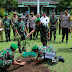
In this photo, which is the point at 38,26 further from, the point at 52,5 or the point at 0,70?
the point at 52,5

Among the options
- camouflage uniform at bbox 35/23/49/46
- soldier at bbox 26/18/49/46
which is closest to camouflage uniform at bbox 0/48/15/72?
soldier at bbox 26/18/49/46

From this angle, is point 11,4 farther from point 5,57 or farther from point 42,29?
point 5,57

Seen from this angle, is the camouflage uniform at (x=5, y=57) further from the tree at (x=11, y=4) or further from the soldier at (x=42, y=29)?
the tree at (x=11, y=4)

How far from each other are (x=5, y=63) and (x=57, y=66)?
6.13ft

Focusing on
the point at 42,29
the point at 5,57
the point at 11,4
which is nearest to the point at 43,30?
the point at 42,29

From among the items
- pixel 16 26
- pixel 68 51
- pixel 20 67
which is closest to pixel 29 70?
pixel 20 67

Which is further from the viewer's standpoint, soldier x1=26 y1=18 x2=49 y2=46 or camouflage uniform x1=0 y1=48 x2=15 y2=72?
soldier x1=26 y1=18 x2=49 y2=46

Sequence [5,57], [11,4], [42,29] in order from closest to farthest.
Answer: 1. [5,57]
2. [42,29]
3. [11,4]

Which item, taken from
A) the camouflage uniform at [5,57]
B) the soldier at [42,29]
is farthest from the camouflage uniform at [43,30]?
the camouflage uniform at [5,57]

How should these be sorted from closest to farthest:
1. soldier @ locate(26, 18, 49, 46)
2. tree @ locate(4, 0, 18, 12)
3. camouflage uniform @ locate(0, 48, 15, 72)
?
camouflage uniform @ locate(0, 48, 15, 72) < soldier @ locate(26, 18, 49, 46) < tree @ locate(4, 0, 18, 12)

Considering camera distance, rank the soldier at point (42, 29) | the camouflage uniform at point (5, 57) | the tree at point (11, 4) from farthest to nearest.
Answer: the tree at point (11, 4)
the soldier at point (42, 29)
the camouflage uniform at point (5, 57)

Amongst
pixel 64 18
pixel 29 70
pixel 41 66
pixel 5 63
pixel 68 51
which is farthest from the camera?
pixel 64 18

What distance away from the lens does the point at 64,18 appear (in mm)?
Answer: 6629

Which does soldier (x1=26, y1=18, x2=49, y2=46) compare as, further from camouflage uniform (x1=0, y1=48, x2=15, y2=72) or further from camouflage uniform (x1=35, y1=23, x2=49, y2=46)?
camouflage uniform (x1=0, y1=48, x2=15, y2=72)
